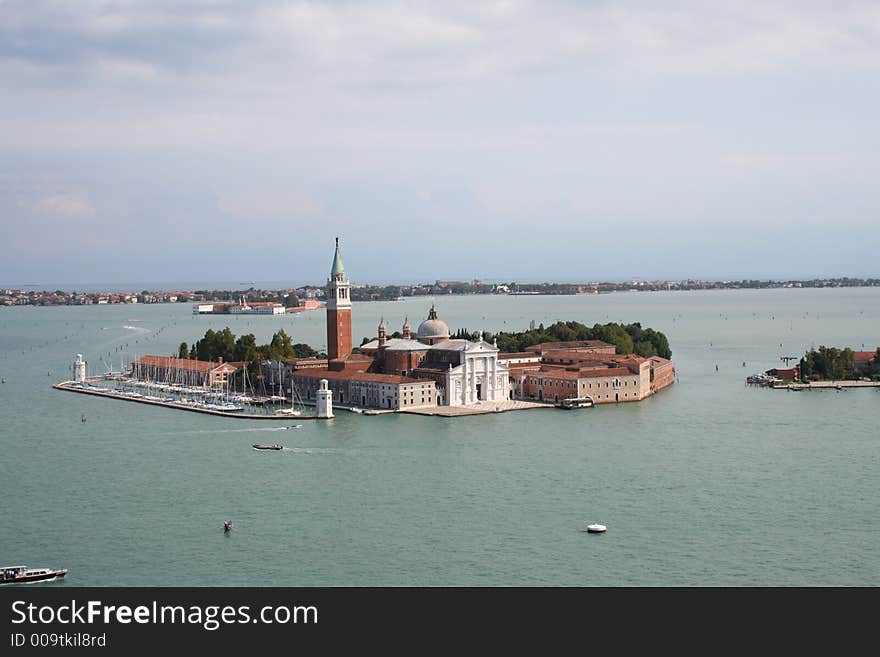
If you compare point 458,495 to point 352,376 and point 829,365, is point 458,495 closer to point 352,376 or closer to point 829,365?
point 352,376

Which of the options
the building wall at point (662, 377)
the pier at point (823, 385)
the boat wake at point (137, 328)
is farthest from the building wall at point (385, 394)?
the boat wake at point (137, 328)

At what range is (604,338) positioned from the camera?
90.6 feet

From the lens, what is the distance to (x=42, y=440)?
1622cm

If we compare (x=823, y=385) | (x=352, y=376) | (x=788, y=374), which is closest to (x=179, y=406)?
(x=352, y=376)

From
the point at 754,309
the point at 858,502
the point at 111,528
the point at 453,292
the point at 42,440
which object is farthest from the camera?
the point at 453,292

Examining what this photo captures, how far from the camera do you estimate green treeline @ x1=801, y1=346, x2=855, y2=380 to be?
2367 centimetres

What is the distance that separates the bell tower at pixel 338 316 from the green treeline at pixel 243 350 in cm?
161

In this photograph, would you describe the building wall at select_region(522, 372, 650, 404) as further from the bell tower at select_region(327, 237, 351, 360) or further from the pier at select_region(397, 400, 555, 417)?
the bell tower at select_region(327, 237, 351, 360)

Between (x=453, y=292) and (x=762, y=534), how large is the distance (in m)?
97.2

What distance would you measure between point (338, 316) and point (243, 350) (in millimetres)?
3824

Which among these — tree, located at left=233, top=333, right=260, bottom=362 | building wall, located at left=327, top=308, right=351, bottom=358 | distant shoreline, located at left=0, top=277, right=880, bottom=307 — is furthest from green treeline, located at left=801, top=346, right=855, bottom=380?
distant shoreline, located at left=0, top=277, right=880, bottom=307

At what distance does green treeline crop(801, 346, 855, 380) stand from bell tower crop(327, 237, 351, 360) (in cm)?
945
